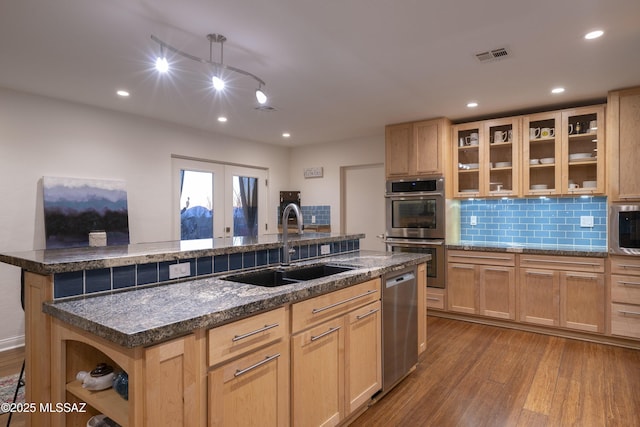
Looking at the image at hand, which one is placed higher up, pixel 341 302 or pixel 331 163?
pixel 331 163

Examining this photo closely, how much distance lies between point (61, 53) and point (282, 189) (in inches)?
162

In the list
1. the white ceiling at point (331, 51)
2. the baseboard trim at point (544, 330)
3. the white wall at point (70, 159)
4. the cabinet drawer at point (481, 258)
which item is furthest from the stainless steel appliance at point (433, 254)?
the white wall at point (70, 159)

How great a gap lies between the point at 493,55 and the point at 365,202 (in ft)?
10.9

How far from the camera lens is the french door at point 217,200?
4938mm

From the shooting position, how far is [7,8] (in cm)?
206

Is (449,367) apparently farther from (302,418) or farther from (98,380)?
(98,380)

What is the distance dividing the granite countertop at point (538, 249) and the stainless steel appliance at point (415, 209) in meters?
0.33

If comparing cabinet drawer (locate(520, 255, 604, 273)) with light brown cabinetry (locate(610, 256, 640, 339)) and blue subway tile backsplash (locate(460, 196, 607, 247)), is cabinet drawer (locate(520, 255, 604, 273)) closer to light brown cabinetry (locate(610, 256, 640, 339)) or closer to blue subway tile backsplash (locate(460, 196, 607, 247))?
light brown cabinetry (locate(610, 256, 640, 339))

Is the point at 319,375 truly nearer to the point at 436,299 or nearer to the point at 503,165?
the point at 436,299

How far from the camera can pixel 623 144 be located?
11.4 ft

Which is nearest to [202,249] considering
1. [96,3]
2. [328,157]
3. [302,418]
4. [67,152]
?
[302,418]

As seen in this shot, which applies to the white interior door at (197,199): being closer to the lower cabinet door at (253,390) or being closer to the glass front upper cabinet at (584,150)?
the lower cabinet door at (253,390)

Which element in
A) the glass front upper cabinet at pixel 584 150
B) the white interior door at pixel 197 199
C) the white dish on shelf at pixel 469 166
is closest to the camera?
the glass front upper cabinet at pixel 584 150

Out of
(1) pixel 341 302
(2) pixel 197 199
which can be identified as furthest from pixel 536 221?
(2) pixel 197 199
